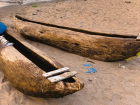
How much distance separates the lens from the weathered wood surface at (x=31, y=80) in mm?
1543

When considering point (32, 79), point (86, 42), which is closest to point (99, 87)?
point (86, 42)

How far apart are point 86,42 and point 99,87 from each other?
0.99 meters

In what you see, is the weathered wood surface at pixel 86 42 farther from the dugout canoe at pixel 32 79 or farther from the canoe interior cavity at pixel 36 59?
the dugout canoe at pixel 32 79

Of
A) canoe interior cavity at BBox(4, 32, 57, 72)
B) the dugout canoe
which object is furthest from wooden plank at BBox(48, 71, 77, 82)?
canoe interior cavity at BBox(4, 32, 57, 72)

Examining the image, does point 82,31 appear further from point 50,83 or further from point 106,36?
point 50,83

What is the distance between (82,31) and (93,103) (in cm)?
171

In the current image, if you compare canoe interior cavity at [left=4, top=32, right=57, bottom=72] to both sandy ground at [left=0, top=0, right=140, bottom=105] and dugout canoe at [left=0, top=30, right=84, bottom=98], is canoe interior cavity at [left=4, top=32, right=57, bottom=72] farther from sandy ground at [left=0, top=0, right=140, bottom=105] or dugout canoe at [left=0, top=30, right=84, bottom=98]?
sandy ground at [left=0, top=0, right=140, bottom=105]

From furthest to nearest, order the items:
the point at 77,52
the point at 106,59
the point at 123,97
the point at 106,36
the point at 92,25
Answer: the point at 92,25 → the point at 77,52 → the point at 106,59 → the point at 106,36 → the point at 123,97

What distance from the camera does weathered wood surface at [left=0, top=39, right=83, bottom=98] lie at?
1543 millimetres

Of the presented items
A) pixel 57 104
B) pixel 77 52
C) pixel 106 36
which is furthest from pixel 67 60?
pixel 57 104

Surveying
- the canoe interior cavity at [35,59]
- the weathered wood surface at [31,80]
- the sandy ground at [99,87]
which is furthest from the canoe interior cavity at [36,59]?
the sandy ground at [99,87]

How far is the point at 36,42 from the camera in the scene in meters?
3.85

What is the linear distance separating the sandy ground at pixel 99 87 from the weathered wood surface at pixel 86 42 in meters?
0.20

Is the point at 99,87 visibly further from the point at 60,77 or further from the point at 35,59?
the point at 35,59
